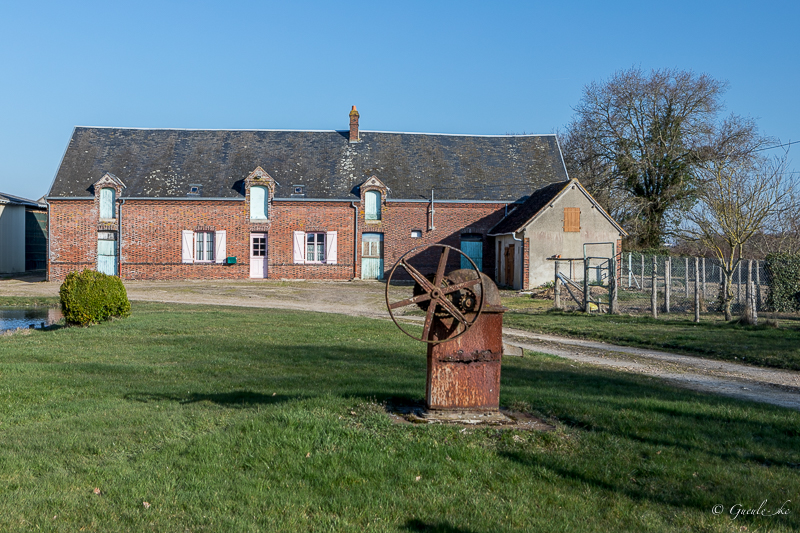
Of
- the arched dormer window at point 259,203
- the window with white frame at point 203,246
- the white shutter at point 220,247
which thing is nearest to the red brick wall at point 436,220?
the arched dormer window at point 259,203

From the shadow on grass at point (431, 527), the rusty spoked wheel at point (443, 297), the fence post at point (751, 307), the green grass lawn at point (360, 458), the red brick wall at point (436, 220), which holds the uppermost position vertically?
the red brick wall at point (436, 220)

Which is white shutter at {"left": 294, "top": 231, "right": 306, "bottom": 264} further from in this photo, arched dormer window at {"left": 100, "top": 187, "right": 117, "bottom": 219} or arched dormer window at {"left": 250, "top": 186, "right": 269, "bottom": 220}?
arched dormer window at {"left": 100, "top": 187, "right": 117, "bottom": 219}

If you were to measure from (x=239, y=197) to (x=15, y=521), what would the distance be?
29.6 m

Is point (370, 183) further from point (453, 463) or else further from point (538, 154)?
point (453, 463)

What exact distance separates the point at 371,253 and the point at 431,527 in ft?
97.5

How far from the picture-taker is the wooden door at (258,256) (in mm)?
33312

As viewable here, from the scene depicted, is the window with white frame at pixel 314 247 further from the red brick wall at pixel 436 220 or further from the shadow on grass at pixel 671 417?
the shadow on grass at pixel 671 417

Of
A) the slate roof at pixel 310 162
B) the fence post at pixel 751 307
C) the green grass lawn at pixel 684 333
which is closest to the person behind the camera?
the green grass lawn at pixel 684 333

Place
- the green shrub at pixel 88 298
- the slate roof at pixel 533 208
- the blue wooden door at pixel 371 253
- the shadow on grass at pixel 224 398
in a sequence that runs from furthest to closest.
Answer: the blue wooden door at pixel 371 253 < the slate roof at pixel 533 208 < the green shrub at pixel 88 298 < the shadow on grass at pixel 224 398

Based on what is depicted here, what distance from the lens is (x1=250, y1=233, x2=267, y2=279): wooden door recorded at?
33312 mm

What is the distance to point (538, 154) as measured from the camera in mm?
36562

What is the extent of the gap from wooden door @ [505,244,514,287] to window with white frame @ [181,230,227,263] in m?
13.7

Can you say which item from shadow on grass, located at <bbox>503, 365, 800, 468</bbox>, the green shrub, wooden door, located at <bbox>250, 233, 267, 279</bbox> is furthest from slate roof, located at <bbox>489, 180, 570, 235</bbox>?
shadow on grass, located at <bbox>503, 365, 800, 468</bbox>

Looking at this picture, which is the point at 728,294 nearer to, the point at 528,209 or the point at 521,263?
the point at 521,263
